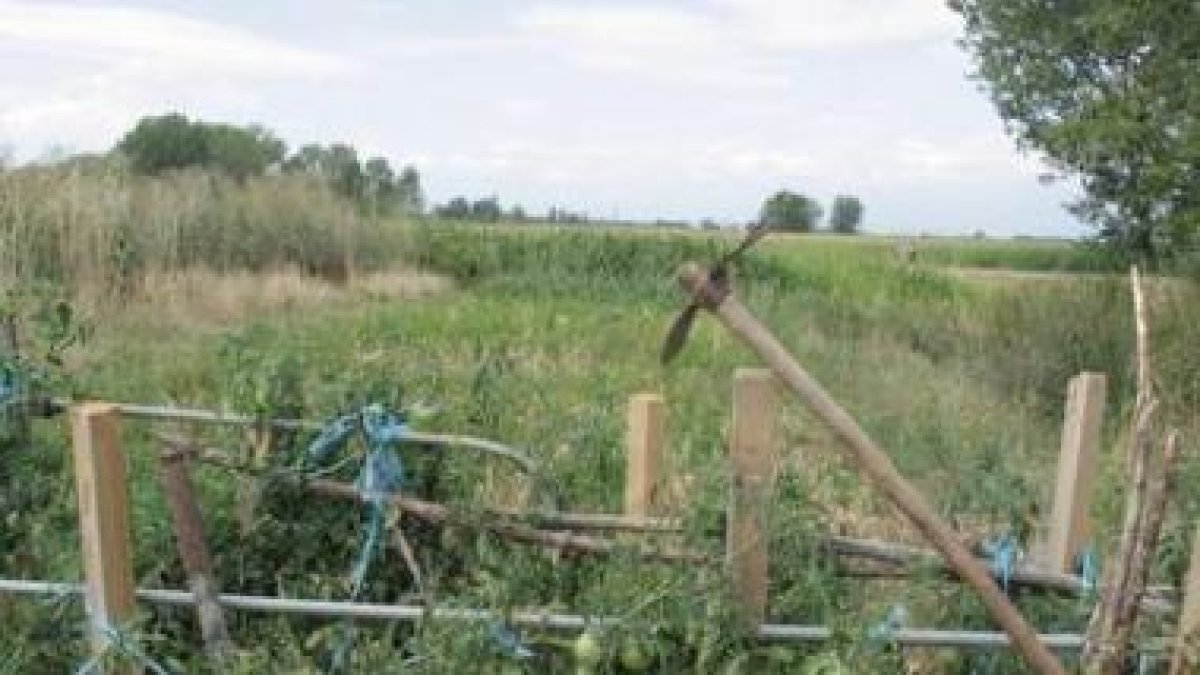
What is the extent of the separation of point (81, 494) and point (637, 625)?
1.25 m

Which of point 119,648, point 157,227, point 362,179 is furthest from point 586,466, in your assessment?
point 362,179

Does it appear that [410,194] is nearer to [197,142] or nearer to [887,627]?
[197,142]

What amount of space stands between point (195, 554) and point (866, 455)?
157 cm

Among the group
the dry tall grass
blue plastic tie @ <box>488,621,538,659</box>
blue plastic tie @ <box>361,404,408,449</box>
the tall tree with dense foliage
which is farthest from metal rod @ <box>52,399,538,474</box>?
the tall tree with dense foliage

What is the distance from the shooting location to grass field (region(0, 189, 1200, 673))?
356cm

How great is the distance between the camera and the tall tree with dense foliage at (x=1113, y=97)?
17.8m

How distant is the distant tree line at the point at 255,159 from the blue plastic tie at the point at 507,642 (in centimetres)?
1963

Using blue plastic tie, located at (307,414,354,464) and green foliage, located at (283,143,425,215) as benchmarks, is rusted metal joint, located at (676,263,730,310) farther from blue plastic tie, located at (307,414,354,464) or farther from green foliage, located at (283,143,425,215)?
green foliage, located at (283,143,425,215)

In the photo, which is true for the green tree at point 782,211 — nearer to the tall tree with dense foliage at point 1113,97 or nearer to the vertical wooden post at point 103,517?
the vertical wooden post at point 103,517

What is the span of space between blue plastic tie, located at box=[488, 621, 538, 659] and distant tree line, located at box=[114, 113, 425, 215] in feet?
64.4

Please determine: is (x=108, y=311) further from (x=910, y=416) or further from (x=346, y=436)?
(x=346, y=436)

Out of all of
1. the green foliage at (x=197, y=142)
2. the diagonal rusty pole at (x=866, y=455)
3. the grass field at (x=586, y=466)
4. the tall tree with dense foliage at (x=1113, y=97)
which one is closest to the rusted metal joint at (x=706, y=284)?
the diagonal rusty pole at (x=866, y=455)

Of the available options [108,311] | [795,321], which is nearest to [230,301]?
[108,311]

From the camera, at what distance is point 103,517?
3.49 meters
